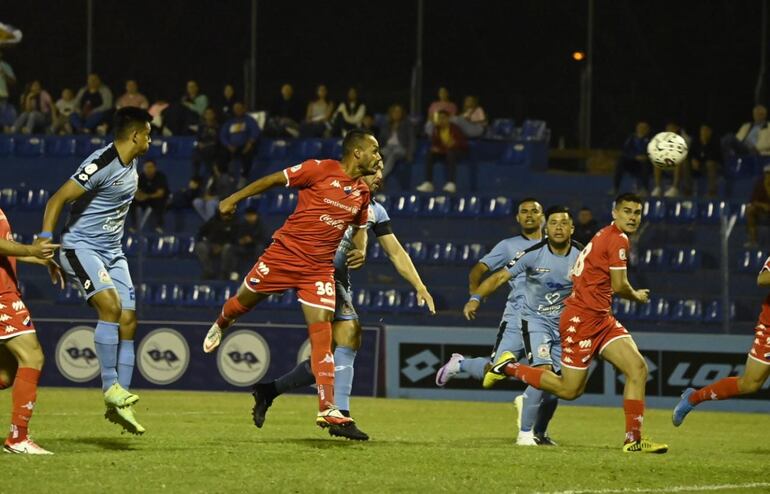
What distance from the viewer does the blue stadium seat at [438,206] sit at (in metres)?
24.4

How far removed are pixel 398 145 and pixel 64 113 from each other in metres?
7.11

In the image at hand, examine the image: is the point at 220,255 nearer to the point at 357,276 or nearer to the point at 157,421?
→ the point at 357,276

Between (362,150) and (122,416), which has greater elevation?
(362,150)

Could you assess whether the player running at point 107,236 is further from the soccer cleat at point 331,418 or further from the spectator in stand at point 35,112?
the spectator in stand at point 35,112

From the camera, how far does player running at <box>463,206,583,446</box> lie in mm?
12766

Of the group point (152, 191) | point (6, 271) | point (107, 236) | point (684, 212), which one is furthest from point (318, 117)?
point (6, 271)

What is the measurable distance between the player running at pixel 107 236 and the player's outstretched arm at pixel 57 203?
0.04 ft

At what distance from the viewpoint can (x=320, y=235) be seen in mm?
11117

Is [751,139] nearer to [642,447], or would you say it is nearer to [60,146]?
[60,146]

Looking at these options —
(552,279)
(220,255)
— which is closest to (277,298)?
(220,255)

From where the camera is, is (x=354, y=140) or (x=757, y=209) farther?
(x=757, y=209)

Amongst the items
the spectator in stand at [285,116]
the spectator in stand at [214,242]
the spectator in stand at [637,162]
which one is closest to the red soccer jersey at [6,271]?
the spectator in stand at [214,242]

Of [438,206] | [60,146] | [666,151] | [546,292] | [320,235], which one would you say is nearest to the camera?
[320,235]

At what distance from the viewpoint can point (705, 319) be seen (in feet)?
69.9
